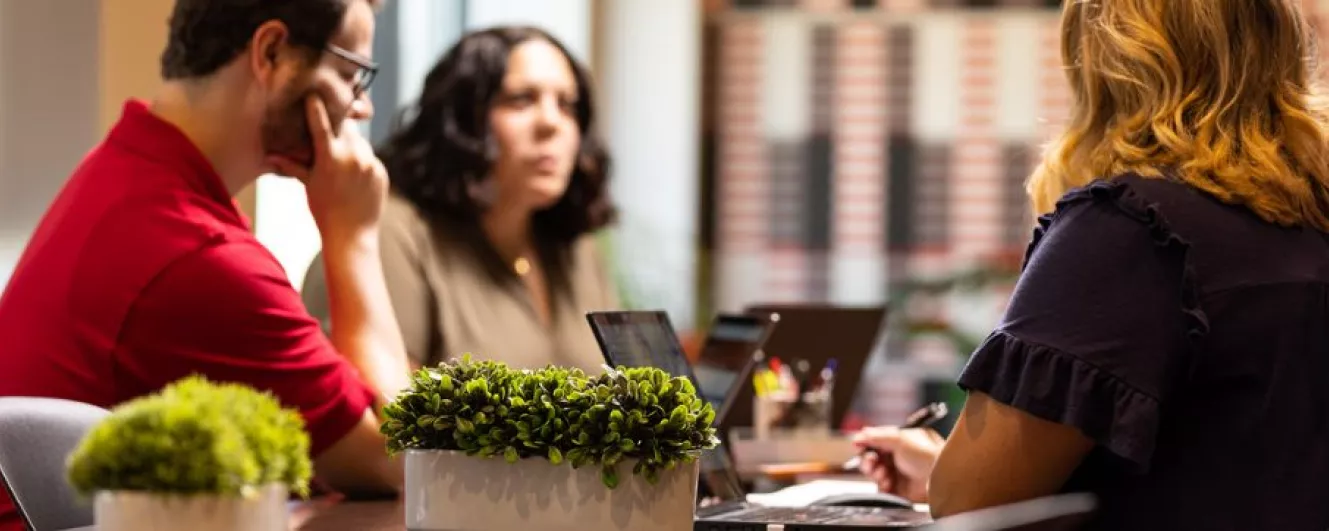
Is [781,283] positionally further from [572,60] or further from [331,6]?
[331,6]

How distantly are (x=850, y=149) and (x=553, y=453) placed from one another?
6.72m

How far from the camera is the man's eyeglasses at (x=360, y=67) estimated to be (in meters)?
2.30

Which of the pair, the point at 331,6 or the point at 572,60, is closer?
the point at 331,6

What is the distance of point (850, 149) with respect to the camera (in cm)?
786

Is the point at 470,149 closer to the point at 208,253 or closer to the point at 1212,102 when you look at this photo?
the point at 208,253

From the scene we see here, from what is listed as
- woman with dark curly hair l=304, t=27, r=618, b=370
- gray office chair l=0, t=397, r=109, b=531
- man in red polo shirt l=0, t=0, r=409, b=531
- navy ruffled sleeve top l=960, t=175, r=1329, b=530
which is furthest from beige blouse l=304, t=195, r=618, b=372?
navy ruffled sleeve top l=960, t=175, r=1329, b=530

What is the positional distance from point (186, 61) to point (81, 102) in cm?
56

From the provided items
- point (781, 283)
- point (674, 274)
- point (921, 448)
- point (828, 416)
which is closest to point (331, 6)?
point (921, 448)

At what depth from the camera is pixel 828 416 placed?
343cm

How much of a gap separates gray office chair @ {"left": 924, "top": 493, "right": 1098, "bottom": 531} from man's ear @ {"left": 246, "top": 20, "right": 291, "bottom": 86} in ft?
3.91

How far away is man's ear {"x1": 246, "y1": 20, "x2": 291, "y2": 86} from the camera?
2.21m

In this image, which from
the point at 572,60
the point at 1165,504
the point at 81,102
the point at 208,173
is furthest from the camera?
the point at 572,60

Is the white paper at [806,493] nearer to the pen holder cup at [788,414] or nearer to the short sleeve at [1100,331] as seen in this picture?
the short sleeve at [1100,331]

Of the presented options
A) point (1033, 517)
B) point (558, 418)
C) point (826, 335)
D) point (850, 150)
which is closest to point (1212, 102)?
point (1033, 517)
